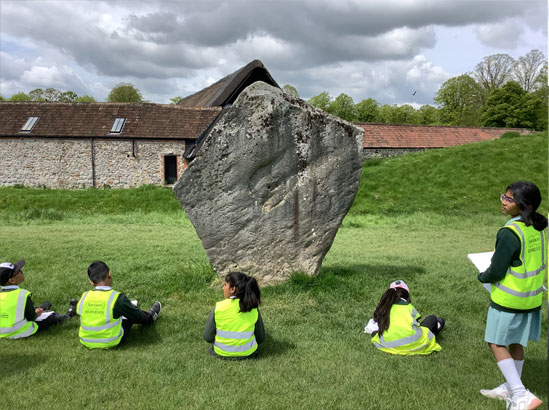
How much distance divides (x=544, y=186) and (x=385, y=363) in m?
19.6

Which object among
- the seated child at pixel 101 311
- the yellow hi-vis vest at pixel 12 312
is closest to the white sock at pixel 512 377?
the seated child at pixel 101 311

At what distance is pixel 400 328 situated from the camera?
5.12 metres

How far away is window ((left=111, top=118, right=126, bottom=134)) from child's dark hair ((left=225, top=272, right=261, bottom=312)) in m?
25.9

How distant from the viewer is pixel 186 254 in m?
10.6

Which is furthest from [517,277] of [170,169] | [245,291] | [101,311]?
[170,169]

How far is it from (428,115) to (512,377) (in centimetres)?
6196

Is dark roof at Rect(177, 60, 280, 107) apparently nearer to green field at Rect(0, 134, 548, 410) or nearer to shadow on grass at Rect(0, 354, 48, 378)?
green field at Rect(0, 134, 548, 410)

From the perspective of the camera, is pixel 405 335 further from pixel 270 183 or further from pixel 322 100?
pixel 322 100

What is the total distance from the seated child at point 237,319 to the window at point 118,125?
25.9m

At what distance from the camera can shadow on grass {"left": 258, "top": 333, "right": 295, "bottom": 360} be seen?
5152mm

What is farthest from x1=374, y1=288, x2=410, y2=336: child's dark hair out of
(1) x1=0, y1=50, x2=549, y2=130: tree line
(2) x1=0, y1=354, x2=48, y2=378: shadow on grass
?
(1) x1=0, y1=50, x2=549, y2=130: tree line

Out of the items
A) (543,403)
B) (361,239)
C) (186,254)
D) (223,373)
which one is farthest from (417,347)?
(361,239)

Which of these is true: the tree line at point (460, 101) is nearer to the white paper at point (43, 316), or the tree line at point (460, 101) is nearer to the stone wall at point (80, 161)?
the stone wall at point (80, 161)

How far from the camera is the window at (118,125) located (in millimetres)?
28544
